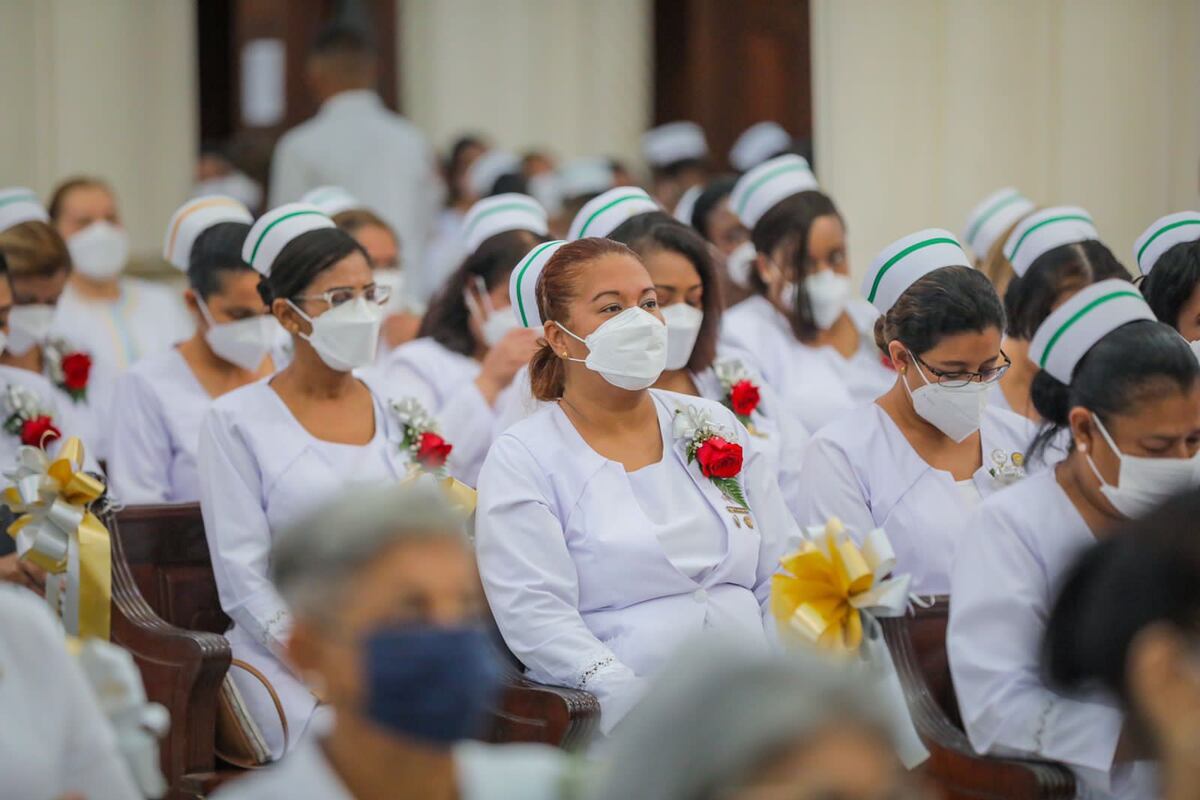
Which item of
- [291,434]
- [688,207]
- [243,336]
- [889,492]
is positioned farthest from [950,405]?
[688,207]

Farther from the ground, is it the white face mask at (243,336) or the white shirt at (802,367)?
the white face mask at (243,336)

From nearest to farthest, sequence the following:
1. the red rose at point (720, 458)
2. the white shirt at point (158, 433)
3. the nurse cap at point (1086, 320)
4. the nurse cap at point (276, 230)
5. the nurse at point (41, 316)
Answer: the nurse cap at point (1086, 320) → the red rose at point (720, 458) → the nurse cap at point (276, 230) → the white shirt at point (158, 433) → the nurse at point (41, 316)

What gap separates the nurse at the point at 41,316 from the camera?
6293mm

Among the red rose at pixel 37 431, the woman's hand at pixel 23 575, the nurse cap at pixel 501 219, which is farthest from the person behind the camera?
the nurse cap at pixel 501 219

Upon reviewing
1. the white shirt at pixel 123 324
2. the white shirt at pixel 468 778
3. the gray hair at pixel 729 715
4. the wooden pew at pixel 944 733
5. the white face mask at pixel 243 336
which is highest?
the gray hair at pixel 729 715

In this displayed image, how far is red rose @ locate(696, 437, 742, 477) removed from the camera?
453 centimetres

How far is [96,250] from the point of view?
7988 millimetres

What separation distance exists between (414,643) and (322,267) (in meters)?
2.83

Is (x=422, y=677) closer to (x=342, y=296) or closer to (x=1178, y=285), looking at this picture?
(x=342, y=296)

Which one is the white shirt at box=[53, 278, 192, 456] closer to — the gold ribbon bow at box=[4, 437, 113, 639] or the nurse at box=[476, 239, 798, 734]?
the gold ribbon bow at box=[4, 437, 113, 639]

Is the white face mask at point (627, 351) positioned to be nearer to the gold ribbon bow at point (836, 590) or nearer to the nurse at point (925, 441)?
the nurse at point (925, 441)

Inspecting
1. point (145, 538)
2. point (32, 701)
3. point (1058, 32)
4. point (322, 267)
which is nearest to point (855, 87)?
point (1058, 32)

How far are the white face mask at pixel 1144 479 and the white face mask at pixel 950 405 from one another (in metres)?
0.88

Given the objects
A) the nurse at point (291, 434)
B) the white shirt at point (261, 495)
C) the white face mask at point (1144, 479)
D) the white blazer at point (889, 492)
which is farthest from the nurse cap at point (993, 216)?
the white face mask at point (1144, 479)
